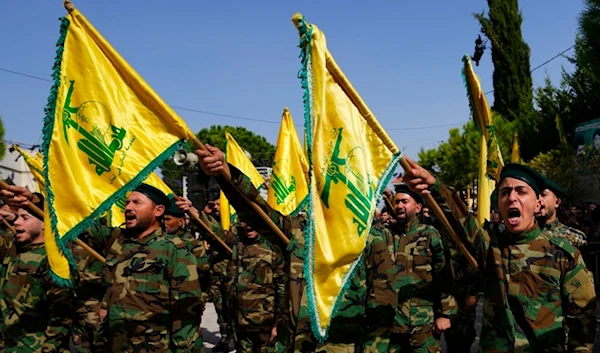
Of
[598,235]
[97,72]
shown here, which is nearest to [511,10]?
[598,235]

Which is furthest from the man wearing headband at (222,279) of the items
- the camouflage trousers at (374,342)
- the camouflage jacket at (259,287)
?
the camouflage trousers at (374,342)

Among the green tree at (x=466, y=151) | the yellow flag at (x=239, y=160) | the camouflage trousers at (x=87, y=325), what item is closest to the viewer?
the camouflage trousers at (x=87, y=325)

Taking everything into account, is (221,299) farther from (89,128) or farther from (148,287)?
(89,128)

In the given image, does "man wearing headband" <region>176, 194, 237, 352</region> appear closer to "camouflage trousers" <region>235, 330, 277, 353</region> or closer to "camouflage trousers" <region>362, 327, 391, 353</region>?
"camouflage trousers" <region>235, 330, 277, 353</region>

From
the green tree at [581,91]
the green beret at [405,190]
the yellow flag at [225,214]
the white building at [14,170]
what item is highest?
the white building at [14,170]

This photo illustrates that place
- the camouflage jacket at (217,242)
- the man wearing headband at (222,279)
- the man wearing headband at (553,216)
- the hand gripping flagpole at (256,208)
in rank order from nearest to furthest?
the hand gripping flagpole at (256,208), the man wearing headband at (553,216), the camouflage jacket at (217,242), the man wearing headband at (222,279)

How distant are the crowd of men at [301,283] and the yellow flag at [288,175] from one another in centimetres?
92

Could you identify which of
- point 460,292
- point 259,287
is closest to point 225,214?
point 259,287

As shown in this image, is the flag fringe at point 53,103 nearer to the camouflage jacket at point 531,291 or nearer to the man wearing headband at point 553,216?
the camouflage jacket at point 531,291

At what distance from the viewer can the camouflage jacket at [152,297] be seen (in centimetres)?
454

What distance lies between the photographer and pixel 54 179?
4.15 metres

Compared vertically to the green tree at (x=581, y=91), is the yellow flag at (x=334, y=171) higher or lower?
lower

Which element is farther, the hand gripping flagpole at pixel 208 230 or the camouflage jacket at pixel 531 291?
the hand gripping flagpole at pixel 208 230

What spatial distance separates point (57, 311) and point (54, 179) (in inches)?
79.9
